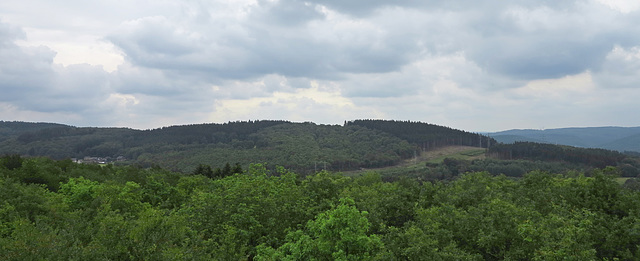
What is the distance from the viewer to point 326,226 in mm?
28531

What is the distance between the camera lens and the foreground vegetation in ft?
80.8

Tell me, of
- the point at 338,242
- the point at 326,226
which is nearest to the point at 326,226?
the point at 326,226

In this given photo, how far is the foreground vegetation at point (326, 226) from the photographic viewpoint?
24625mm

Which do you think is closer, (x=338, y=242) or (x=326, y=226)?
(x=338, y=242)

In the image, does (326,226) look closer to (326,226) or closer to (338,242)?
(326,226)

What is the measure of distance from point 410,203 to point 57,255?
3455 centimetres

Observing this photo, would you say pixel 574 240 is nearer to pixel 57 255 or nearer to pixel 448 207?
pixel 448 207

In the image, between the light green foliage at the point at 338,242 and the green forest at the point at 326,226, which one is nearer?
the green forest at the point at 326,226

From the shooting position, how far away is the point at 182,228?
95.4ft

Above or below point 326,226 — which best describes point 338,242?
below

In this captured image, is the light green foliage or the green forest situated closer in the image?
the green forest

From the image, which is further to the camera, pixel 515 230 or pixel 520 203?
pixel 520 203

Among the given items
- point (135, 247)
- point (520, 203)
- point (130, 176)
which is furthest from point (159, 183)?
point (520, 203)

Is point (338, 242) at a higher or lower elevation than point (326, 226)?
lower
